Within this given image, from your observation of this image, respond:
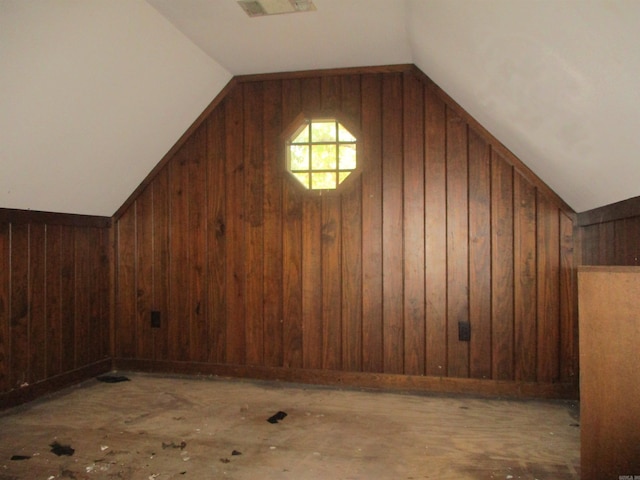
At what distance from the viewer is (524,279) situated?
2961 mm

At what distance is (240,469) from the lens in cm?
200

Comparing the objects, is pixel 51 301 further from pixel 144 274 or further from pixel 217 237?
pixel 217 237

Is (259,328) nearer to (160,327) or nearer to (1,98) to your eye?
(160,327)

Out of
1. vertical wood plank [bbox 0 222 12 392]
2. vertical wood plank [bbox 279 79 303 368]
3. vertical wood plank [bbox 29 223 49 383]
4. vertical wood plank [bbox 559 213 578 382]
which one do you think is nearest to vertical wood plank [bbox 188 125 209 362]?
vertical wood plank [bbox 279 79 303 368]

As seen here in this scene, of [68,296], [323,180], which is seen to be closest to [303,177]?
[323,180]

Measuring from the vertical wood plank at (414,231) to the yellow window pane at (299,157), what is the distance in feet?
2.19

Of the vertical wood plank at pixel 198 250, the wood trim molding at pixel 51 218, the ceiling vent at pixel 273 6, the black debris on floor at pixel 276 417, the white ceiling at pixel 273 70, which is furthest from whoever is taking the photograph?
the vertical wood plank at pixel 198 250

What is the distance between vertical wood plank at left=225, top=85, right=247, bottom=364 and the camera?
11.0 feet

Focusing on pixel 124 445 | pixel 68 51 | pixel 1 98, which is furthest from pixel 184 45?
pixel 124 445

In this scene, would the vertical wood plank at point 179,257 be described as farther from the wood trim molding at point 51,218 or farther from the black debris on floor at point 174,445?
the black debris on floor at point 174,445

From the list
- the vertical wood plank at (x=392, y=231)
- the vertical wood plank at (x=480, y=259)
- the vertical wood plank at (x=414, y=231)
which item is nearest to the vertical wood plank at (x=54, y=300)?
the vertical wood plank at (x=392, y=231)

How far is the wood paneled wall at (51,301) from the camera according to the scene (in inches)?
106

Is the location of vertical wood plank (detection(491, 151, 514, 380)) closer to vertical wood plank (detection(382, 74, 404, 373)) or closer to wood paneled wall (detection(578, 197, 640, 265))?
wood paneled wall (detection(578, 197, 640, 265))

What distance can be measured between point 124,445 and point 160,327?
132 centimetres
